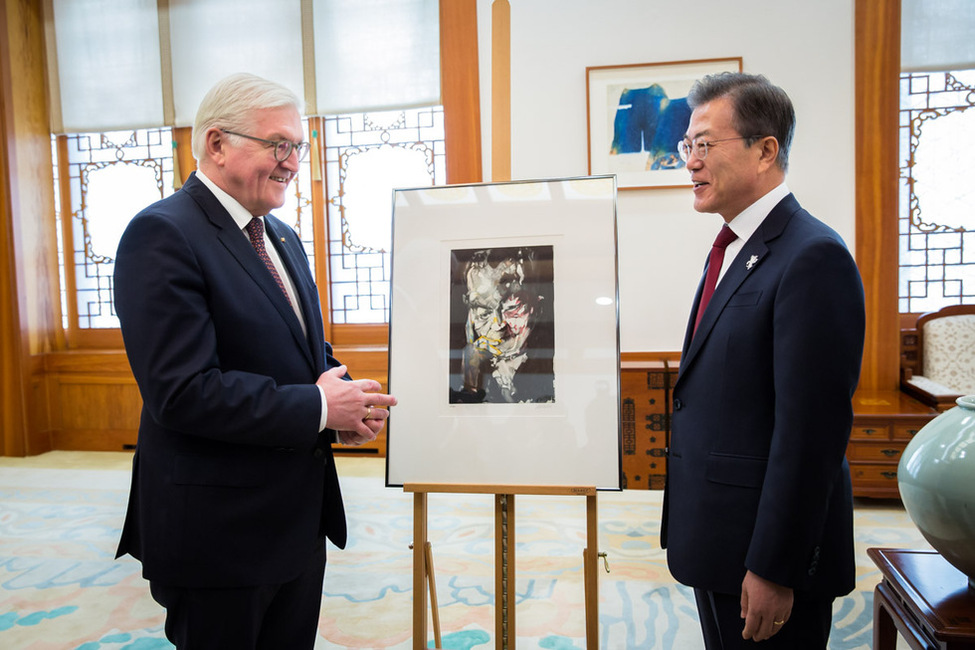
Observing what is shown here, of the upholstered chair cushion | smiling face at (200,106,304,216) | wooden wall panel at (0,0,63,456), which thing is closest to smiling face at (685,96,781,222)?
smiling face at (200,106,304,216)

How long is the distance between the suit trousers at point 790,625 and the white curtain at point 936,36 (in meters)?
4.06

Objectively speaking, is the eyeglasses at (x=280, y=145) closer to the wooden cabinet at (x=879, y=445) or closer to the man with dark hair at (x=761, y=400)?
the man with dark hair at (x=761, y=400)

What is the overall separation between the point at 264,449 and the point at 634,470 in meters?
3.00

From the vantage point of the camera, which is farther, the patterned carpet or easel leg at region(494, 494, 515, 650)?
the patterned carpet

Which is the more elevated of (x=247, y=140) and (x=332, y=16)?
(x=332, y=16)

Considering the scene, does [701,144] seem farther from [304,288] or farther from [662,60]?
[662,60]

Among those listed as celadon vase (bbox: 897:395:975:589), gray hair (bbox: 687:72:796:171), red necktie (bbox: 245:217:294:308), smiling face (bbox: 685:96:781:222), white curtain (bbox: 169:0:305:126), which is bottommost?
celadon vase (bbox: 897:395:975:589)

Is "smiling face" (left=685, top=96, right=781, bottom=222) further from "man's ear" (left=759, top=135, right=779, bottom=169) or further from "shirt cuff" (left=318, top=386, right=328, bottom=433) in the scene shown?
"shirt cuff" (left=318, top=386, right=328, bottom=433)

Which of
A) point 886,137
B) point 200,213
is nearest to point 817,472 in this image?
point 200,213

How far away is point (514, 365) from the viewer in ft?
5.86

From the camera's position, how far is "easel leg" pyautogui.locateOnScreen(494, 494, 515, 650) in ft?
5.58

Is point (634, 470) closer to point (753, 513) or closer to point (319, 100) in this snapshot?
point (753, 513)

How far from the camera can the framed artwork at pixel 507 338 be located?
5.71ft

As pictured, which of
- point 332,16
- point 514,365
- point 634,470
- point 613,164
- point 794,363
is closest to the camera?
point 794,363
